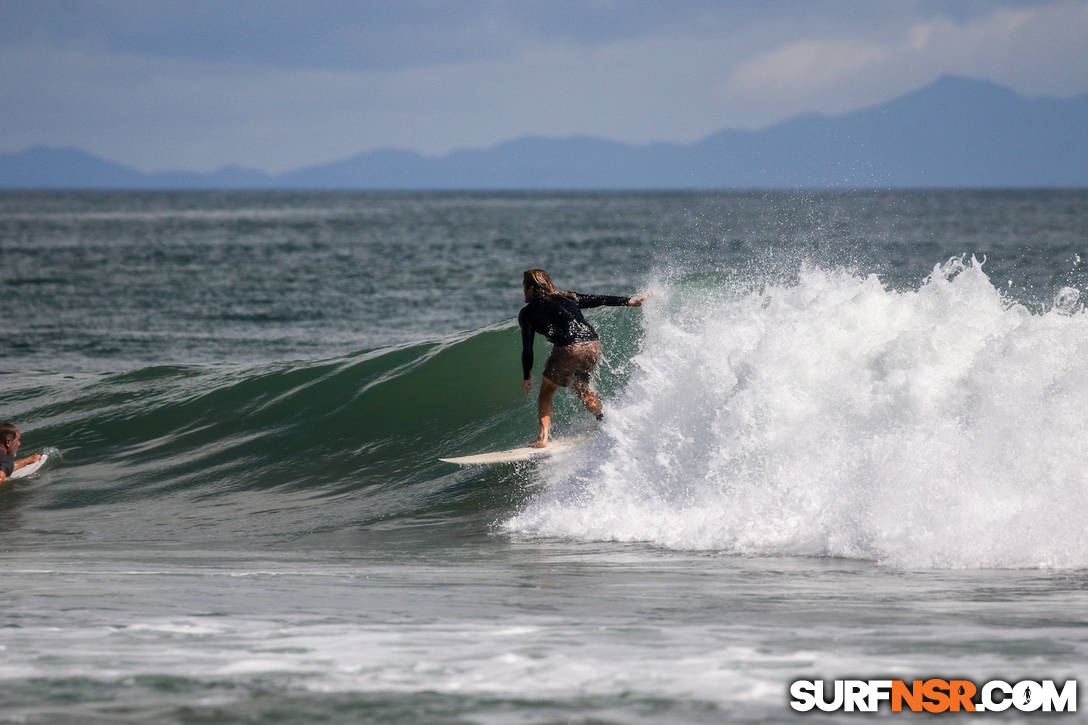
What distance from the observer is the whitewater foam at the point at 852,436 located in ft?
24.6

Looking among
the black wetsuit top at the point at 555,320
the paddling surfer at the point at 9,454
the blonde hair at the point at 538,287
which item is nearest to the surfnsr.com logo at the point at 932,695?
the black wetsuit top at the point at 555,320

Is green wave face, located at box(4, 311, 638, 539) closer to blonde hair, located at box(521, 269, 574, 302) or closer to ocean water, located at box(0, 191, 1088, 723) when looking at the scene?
ocean water, located at box(0, 191, 1088, 723)

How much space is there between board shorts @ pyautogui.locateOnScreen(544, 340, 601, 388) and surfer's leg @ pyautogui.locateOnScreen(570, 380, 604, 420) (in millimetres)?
46

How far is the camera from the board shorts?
10141 mm

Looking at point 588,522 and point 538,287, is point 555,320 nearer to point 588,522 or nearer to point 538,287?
point 538,287

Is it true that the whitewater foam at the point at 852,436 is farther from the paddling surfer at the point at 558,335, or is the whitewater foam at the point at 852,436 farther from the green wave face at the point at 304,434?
the green wave face at the point at 304,434

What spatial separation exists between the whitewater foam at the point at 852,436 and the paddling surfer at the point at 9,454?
5.55m

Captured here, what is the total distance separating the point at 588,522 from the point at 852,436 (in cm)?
199

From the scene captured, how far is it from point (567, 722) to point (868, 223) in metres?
75.2

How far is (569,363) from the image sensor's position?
10141 millimetres

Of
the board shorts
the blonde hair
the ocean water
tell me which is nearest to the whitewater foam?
the ocean water

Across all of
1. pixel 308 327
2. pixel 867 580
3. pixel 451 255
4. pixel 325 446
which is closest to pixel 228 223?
pixel 451 255

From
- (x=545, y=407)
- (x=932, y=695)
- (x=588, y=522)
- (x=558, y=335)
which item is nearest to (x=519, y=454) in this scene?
(x=545, y=407)

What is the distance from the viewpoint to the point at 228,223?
319ft
